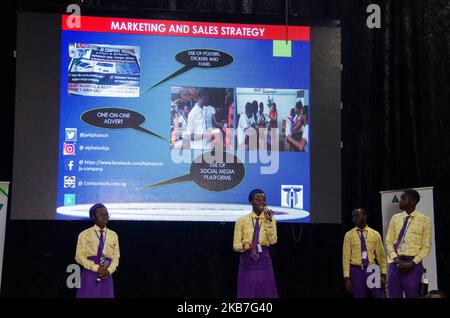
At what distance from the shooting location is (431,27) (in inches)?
272

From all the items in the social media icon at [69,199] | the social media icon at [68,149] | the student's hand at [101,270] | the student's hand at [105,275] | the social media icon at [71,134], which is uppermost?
the social media icon at [71,134]

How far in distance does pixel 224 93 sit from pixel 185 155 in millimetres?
691

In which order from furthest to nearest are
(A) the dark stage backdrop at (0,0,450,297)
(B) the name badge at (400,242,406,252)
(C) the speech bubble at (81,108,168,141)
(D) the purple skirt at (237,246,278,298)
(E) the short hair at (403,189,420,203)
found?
1. (A) the dark stage backdrop at (0,0,450,297)
2. (C) the speech bubble at (81,108,168,141)
3. (E) the short hair at (403,189,420,203)
4. (B) the name badge at (400,242,406,252)
5. (D) the purple skirt at (237,246,278,298)

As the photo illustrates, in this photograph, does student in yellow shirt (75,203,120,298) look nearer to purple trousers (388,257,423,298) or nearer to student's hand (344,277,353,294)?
student's hand (344,277,353,294)

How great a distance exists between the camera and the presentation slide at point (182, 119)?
6012 mm

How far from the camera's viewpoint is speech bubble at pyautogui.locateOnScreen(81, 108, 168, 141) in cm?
603

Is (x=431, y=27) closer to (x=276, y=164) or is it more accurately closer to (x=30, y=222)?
(x=276, y=164)

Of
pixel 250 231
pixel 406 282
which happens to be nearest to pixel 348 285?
pixel 406 282

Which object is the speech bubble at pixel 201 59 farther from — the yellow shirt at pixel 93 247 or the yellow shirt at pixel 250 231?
the yellow shirt at pixel 93 247

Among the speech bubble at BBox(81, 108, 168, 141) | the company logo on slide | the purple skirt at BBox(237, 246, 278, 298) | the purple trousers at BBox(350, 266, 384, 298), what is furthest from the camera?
the company logo on slide

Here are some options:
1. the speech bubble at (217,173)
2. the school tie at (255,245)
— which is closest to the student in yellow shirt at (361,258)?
the school tie at (255,245)

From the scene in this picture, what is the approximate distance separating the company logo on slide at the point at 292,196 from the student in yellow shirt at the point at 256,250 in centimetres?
58

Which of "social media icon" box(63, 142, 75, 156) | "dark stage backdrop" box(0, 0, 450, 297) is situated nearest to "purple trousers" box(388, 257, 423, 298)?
"dark stage backdrop" box(0, 0, 450, 297)
